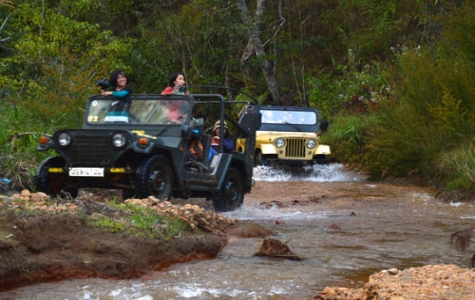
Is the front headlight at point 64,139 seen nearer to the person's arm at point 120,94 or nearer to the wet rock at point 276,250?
the person's arm at point 120,94

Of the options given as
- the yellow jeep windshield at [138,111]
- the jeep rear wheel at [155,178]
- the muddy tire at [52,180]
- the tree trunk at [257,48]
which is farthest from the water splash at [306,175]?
the muddy tire at [52,180]

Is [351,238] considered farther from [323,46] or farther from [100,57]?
[323,46]

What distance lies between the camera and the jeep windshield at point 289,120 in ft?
66.6

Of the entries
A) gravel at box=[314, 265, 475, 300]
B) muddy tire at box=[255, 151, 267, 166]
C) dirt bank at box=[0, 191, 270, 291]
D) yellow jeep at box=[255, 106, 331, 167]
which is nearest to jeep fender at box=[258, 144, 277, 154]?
yellow jeep at box=[255, 106, 331, 167]

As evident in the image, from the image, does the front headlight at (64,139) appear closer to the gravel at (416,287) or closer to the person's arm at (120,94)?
the person's arm at (120,94)

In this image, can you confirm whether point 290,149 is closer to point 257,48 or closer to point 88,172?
point 257,48

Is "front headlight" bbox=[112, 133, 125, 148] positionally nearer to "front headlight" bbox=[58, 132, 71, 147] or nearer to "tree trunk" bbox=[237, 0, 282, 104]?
"front headlight" bbox=[58, 132, 71, 147]

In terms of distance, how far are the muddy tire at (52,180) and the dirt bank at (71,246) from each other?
2110 millimetres

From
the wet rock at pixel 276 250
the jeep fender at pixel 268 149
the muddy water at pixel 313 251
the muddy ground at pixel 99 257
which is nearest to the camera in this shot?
the muddy ground at pixel 99 257

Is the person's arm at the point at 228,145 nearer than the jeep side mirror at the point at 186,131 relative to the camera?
No

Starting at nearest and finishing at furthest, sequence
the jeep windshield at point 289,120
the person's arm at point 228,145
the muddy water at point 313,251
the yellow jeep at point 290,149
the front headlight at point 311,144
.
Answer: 1. the muddy water at point 313,251
2. the person's arm at point 228,145
3. the yellow jeep at point 290,149
4. the front headlight at point 311,144
5. the jeep windshield at point 289,120

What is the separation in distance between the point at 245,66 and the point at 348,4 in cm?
422

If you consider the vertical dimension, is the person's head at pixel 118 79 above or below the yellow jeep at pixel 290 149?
above

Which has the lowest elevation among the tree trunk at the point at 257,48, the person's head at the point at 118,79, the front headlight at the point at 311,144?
the front headlight at the point at 311,144
